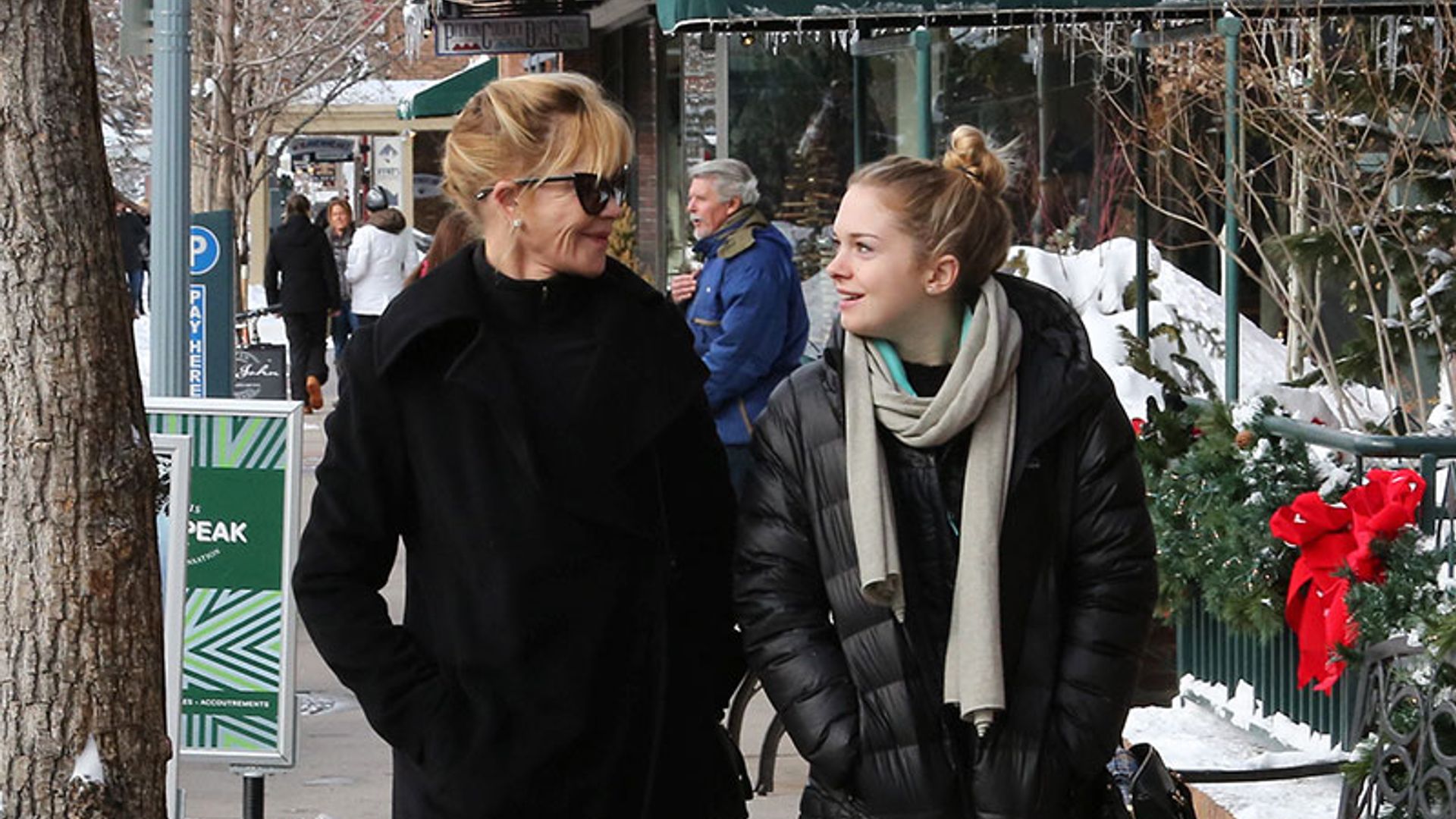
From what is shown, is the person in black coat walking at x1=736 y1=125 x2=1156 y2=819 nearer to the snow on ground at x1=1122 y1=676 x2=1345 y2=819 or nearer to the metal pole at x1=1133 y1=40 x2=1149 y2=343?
the snow on ground at x1=1122 y1=676 x2=1345 y2=819

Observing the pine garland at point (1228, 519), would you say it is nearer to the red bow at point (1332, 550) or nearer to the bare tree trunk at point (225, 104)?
the red bow at point (1332, 550)

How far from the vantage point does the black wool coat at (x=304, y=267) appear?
18203 millimetres

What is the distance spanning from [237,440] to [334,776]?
68.8 inches

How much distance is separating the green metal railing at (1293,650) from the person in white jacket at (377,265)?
38.4ft

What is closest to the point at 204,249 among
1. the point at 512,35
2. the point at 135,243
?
the point at 512,35

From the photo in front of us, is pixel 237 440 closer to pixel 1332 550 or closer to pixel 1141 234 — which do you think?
pixel 1332 550

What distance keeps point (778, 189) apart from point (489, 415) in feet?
38.3

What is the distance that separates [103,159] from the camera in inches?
166

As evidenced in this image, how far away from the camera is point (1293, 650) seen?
18.8ft

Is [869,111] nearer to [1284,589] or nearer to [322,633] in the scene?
[1284,589]

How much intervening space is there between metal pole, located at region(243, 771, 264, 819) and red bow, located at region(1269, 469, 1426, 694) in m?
2.50

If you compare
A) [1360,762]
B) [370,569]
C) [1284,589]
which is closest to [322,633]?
[370,569]

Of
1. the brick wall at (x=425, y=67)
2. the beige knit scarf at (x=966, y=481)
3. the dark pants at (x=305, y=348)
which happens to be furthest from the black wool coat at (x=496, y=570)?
the brick wall at (x=425, y=67)

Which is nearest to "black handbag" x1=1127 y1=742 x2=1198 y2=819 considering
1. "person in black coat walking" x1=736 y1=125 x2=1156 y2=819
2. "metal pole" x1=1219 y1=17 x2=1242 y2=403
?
"person in black coat walking" x1=736 y1=125 x2=1156 y2=819
